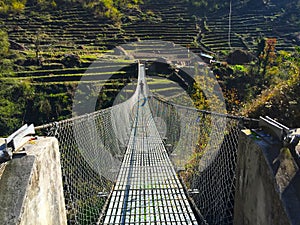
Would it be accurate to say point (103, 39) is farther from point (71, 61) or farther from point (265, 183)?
point (265, 183)

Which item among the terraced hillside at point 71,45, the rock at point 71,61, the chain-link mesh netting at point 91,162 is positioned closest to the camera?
the chain-link mesh netting at point 91,162

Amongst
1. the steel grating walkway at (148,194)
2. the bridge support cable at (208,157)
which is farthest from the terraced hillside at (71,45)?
the bridge support cable at (208,157)

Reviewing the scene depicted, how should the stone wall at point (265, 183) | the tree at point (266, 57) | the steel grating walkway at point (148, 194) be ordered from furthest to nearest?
the tree at point (266, 57), the steel grating walkway at point (148, 194), the stone wall at point (265, 183)

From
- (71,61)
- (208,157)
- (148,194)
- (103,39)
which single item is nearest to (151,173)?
(148,194)

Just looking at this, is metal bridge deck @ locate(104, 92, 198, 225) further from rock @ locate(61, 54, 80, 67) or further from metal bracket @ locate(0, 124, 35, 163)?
rock @ locate(61, 54, 80, 67)

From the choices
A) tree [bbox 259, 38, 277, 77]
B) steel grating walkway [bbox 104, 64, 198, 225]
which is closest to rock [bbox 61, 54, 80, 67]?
tree [bbox 259, 38, 277, 77]

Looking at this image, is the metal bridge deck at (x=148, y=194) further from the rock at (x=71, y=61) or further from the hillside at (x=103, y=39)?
the rock at (x=71, y=61)
